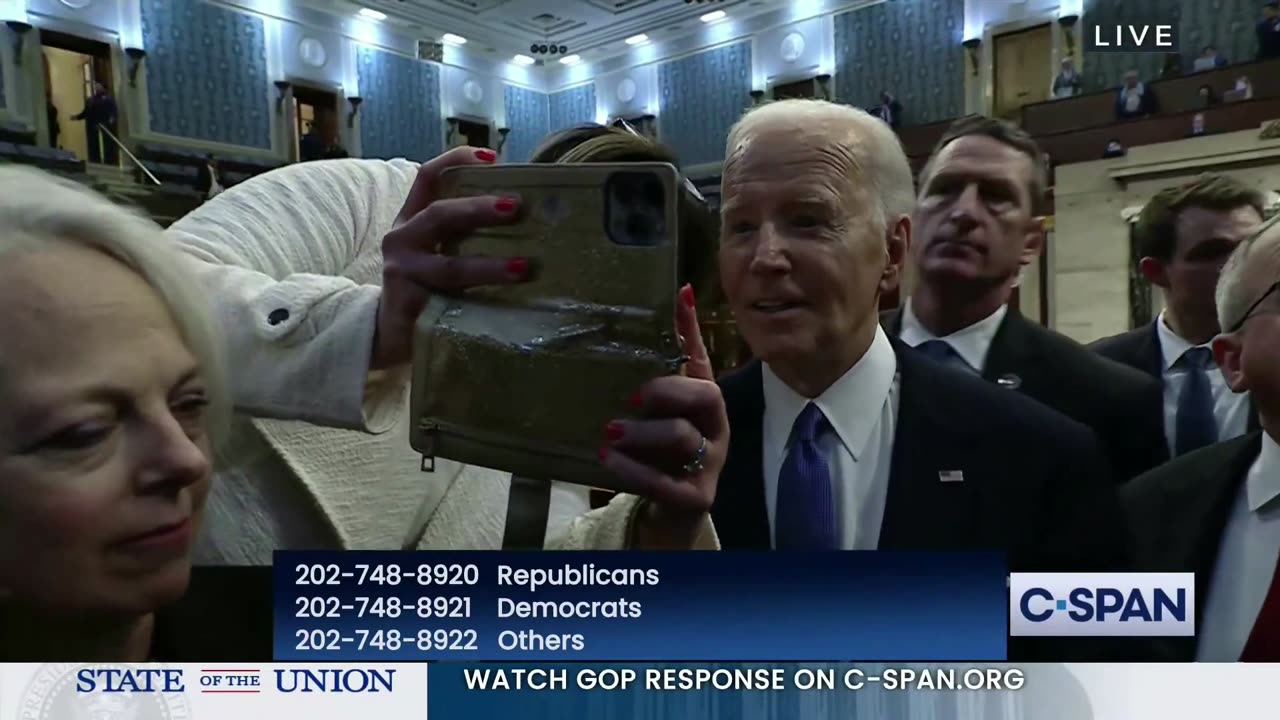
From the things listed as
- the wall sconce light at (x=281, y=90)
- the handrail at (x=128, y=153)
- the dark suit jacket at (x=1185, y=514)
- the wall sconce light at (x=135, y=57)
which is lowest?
the dark suit jacket at (x=1185, y=514)

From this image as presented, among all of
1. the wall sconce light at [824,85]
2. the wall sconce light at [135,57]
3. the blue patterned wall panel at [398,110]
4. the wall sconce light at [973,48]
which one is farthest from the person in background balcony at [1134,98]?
the wall sconce light at [135,57]

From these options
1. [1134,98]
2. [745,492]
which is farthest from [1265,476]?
[745,492]

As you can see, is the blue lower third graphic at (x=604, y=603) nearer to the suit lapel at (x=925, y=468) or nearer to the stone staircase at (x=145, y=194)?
the suit lapel at (x=925, y=468)

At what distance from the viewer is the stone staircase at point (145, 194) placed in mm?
693

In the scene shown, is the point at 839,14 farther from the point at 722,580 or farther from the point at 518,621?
the point at 518,621

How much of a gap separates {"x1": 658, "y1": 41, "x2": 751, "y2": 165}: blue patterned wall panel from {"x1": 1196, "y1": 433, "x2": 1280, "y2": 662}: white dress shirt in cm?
59

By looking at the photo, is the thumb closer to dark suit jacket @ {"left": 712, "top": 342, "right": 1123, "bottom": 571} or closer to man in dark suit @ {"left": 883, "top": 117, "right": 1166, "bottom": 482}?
dark suit jacket @ {"left": 712, "top": 342, "right": 1123, "bottom": 571}

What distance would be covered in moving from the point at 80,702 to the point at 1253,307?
115 cm

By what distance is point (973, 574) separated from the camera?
2.45 feet

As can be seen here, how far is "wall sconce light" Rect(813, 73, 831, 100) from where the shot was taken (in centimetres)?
74

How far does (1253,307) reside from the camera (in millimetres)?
708

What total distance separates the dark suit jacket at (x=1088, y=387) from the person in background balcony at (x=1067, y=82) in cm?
21

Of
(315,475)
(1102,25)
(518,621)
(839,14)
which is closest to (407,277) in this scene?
(315,475)

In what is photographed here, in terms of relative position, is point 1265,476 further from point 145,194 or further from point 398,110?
point 145,194
